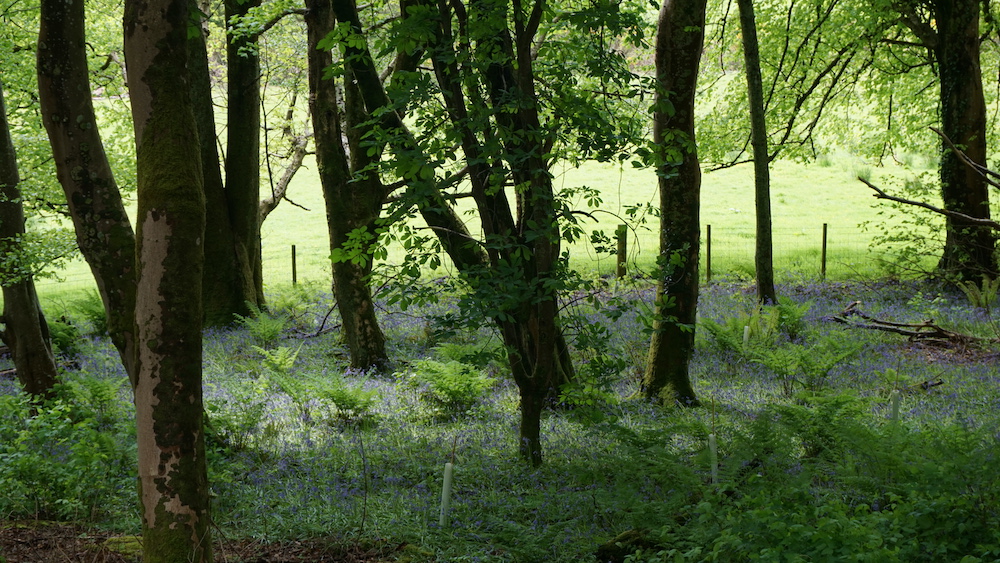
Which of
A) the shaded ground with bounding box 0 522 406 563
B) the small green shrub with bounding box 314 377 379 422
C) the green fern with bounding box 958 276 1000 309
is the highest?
the green fern with bounding box 958 276 1000 309

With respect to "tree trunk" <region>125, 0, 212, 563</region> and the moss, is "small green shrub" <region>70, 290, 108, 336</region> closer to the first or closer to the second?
the moss

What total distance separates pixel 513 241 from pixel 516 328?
773 millimetres

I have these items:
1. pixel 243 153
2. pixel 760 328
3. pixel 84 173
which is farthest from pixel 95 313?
pixel 760 328

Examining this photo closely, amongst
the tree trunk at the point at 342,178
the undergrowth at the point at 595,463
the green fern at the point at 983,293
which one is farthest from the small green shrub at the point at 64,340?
the green fern at the point at 983,293

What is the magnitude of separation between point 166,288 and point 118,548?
200cm

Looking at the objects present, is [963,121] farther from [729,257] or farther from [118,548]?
[118,548]

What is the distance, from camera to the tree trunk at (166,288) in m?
3.73

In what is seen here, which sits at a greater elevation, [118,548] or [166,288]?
[166,288]

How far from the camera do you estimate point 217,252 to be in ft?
47.6

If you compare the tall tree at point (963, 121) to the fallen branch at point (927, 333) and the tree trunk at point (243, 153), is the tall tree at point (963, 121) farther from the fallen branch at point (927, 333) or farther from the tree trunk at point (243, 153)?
the tree trunk at point (243, 153)

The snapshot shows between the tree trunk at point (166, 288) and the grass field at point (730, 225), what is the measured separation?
13.7 meters

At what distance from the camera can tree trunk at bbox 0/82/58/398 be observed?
8.38m

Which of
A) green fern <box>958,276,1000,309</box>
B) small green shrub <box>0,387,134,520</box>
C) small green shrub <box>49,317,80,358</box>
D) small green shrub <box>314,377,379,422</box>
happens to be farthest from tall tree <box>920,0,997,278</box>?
small green shrub <box>49,317,80,358</box>

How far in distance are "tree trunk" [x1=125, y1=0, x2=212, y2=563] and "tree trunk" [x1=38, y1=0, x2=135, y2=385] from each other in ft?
3.31
